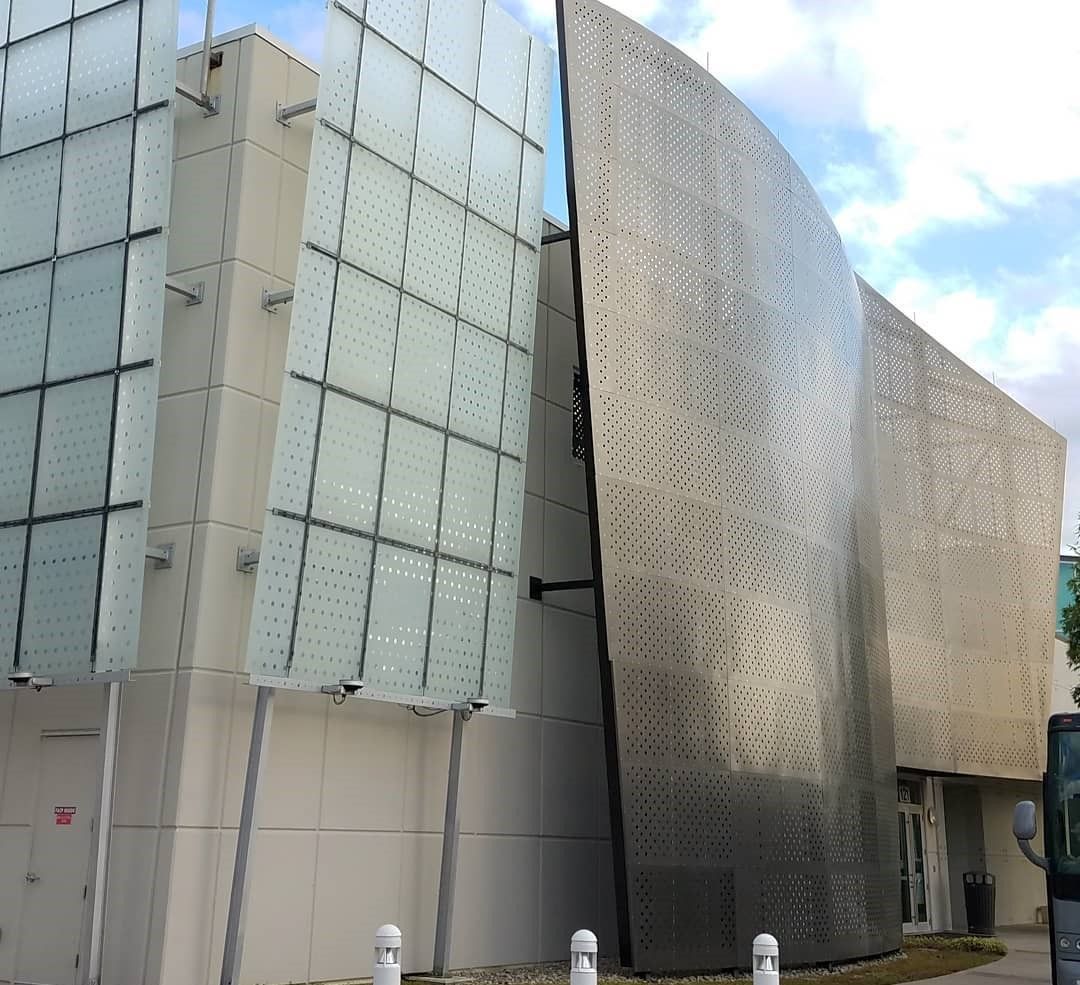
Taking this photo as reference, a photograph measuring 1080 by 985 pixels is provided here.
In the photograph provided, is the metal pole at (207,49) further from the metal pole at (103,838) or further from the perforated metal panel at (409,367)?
the metal pole at (103,838)

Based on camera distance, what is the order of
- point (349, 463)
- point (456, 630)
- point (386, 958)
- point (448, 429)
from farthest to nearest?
1. point (448, 429)
2. point (456, 630)
3. point (349, 463)
4. point (386, 958)

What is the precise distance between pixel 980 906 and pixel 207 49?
20865mm

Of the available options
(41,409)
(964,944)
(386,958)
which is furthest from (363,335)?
(964,944)

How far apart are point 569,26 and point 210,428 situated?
23.4 ft

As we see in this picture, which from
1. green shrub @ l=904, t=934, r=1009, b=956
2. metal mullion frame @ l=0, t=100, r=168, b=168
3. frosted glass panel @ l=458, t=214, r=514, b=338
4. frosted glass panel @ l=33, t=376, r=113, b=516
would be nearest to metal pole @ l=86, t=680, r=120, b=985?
frosted glass panel @ l=33, t=376, r=113, b=516

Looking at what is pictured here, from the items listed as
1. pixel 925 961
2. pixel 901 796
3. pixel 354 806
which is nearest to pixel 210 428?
pixel 354 806

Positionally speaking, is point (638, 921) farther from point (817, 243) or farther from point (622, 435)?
point (817, 243)

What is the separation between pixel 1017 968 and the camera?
57.0 ft

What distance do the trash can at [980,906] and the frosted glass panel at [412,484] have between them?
1661 centimetres

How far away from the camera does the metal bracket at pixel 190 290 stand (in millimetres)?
12047

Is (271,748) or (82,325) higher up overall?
(82,325)

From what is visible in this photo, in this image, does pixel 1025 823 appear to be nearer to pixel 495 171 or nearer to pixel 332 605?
pixel 332 605

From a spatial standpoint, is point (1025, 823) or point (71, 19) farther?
point (71, 19)

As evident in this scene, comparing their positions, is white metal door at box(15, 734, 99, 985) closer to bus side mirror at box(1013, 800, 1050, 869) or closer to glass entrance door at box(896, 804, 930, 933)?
bus side mirror at box(1013, 800, 1050, 869)
